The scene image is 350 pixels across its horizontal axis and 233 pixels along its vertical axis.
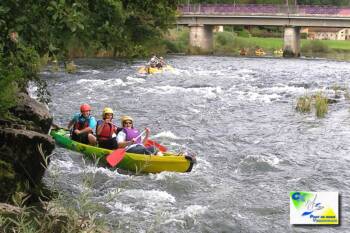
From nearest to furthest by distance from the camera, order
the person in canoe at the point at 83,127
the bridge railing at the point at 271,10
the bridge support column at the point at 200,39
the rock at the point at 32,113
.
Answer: the rock at the point at 32,113, the person in canoe at the point at 83,127, the bridge railing at the point at 271,10, the bridge support column at the point at 200,39

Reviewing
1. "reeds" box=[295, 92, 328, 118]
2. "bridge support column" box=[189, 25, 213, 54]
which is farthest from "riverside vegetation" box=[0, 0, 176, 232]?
"bridge support column" box=[189, 25, 213, 54]

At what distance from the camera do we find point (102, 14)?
592cm

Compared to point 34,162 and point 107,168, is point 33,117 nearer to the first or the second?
point 34,162

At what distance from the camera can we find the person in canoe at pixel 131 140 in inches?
433

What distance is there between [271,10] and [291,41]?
3.70 meters

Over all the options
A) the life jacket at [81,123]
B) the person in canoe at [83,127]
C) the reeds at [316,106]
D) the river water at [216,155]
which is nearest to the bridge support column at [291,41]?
the river water at [216,155]

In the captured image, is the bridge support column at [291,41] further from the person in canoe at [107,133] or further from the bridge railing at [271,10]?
the person in canoe at [107,133]

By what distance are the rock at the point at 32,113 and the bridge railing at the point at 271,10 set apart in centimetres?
4233

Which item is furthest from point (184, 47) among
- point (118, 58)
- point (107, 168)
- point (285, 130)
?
point (107, 168)

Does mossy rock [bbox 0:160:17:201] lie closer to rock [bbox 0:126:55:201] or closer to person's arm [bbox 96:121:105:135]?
rock [bbox 0:126:55:201]

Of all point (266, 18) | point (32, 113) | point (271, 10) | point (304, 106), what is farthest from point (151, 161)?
point (271, 10)

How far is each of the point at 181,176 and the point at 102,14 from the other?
5089 millimetres

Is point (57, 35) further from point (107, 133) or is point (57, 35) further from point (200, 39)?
point (200, 39)

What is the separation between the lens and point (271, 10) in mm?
53562
